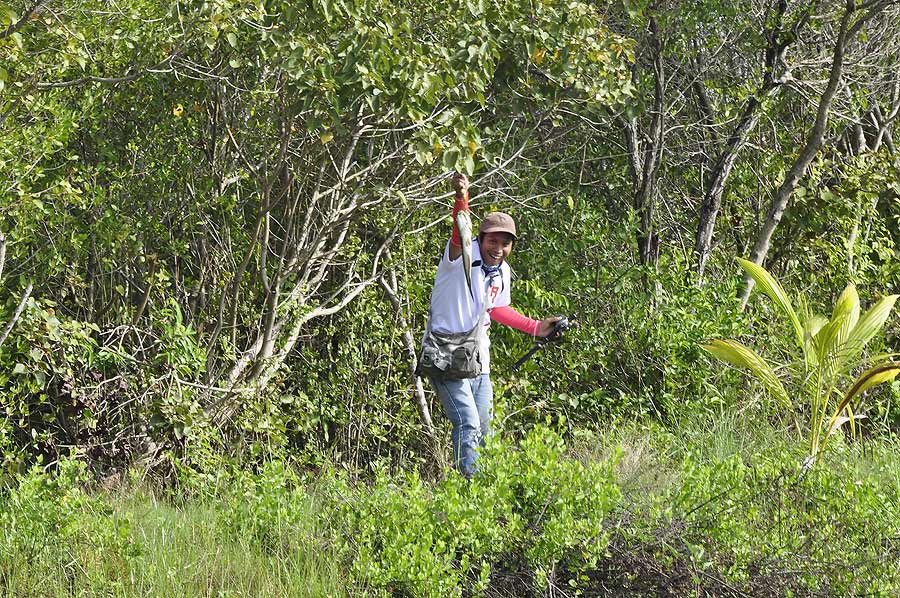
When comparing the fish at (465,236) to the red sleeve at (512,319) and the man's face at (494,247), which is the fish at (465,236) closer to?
the man's face at (494,247)

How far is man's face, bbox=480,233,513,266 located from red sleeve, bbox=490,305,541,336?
1.14 ft

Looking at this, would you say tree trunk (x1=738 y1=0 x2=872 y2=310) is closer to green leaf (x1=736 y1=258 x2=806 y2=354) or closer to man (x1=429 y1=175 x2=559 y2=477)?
green leaf (x1=736 y1=258 x2=806 y2=354)

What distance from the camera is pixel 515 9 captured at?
6605 mm

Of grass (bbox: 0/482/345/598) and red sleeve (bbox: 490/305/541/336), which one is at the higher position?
red sleeve (bbox: 490/305/541/336)

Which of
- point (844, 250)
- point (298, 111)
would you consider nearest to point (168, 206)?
point (298, 111)

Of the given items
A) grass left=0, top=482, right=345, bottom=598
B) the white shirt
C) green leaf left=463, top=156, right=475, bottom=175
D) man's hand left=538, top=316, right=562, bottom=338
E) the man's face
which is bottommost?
grass left=0, top=482, right=345, bottom=598

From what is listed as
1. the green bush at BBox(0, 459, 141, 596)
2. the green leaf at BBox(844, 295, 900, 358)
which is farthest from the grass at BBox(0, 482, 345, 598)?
the green leaf at BBox(844, 295, 900, 358)

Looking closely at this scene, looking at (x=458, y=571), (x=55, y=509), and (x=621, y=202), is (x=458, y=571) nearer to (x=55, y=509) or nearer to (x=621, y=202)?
(x=55, y=509)

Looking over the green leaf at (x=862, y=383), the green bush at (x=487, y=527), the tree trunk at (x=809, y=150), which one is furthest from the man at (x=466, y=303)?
the tree trunk at (x=809, y=150)

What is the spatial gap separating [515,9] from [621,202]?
2.84 metres

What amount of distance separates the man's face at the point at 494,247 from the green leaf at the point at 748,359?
184 centimetres

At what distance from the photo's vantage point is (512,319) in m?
6.16

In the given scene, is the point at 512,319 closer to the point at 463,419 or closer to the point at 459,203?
the point at 463,419

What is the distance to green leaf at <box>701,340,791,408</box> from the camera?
22.6 ft
